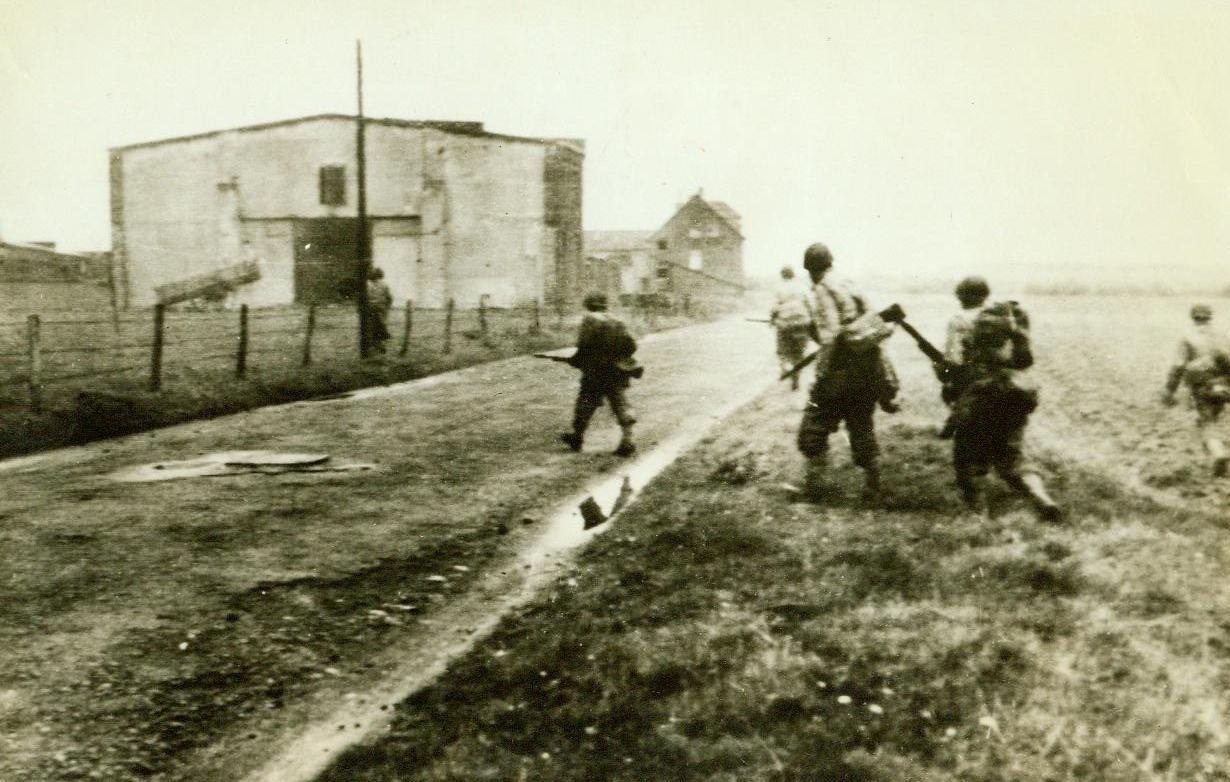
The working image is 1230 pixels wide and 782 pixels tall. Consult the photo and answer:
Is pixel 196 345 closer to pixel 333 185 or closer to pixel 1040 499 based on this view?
pixel 333 185

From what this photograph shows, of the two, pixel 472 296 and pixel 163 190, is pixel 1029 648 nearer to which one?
pixel 472 296

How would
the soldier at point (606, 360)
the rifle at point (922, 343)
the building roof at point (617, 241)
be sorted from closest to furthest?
the rifle at point (922, 343) → the soldier at point (606, 360) → the building roof at point (617, 241)

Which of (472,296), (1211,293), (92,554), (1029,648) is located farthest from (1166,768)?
(472,296)

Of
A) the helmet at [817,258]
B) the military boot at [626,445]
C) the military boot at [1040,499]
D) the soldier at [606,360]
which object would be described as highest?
the helmet at [817,258]

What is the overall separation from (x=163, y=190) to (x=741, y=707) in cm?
3642

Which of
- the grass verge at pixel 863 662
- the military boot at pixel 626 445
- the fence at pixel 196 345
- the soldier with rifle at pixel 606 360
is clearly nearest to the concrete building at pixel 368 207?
the fence at pixel 196 345

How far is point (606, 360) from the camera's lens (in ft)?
31.6

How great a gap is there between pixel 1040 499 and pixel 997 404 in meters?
0.72

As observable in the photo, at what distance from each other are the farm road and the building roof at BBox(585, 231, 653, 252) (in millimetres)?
54170

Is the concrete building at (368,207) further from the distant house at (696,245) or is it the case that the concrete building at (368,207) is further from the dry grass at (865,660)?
the dry grass at (865,660)

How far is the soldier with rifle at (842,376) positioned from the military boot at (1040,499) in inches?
43.9

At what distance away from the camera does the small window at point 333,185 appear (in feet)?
107

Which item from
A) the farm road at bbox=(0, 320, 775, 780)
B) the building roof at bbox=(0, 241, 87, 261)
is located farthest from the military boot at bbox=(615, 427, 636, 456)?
the building roof at bbox=(0, 241, 87, 261)

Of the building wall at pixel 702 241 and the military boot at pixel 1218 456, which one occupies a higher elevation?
the building wall at pixel 702 241
